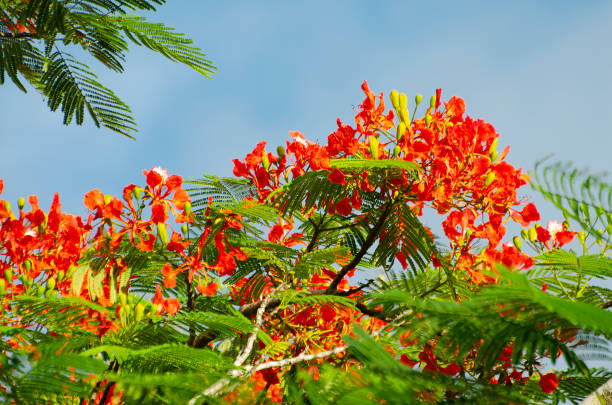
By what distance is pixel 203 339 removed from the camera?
238 cm

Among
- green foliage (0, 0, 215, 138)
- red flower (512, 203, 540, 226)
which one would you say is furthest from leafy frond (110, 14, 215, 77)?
red flower (512, 203, 540, 226)

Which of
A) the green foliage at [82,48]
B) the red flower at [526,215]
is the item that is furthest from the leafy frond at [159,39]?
the red flower at [526,215]

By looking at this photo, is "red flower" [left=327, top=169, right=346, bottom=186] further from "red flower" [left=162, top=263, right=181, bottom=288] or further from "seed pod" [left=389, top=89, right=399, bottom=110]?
"red flower" [left=162, top=263, right=181, bottom=288]

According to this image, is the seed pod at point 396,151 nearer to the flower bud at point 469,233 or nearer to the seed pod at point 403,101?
the seed pod at point 403,101

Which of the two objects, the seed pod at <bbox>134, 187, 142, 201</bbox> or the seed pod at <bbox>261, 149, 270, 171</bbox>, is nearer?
the seed pod at <bbox>134, 187, 142, 201</bbox>

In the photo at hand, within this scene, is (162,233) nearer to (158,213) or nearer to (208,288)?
(158,213)

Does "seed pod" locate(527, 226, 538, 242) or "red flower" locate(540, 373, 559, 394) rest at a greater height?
"seed pod" locate(527, 226, 538, 242)

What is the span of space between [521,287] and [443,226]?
5.84ft

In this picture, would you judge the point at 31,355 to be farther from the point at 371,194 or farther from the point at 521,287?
the point at 371,194

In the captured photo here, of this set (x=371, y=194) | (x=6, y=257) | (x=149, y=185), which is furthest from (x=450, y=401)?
(x=6, y=257)

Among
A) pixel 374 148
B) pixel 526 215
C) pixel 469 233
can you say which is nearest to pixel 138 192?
pixel 374 148

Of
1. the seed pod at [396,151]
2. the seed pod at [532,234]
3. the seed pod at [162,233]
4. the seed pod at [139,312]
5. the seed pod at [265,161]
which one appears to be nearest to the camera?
the seed pod at [139,312]

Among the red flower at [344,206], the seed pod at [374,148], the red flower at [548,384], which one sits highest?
the seed pod at [374,148]

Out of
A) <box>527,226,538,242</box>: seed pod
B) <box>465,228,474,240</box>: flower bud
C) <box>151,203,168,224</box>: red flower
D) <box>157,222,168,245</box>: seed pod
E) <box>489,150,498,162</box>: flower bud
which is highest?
<box>489,150,498,162</box>: flower bud
